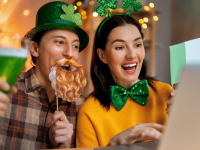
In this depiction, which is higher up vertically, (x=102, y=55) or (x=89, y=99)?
(x=102, y=55)

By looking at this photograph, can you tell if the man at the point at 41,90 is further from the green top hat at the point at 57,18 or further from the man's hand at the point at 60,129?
the man's hand at the point at 60,129

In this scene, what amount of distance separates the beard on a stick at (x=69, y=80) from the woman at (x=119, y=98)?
0.38 ft

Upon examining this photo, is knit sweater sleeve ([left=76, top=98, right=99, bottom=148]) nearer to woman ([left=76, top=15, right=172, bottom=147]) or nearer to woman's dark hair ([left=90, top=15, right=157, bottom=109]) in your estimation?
woman ([left=76, top=15, right=172, bottom=147])

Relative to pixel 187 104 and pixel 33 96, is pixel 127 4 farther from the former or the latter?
pixel 187 104

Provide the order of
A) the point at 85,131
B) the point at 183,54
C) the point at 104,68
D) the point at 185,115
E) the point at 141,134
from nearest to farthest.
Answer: the point at 185,115, the point at 141,134, the point at 183,54, the point at 85,131, the point at 104,68

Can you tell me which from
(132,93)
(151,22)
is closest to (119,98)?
(132,93)

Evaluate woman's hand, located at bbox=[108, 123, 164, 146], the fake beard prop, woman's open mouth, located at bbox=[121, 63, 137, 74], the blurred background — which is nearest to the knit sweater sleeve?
the fake beard prop

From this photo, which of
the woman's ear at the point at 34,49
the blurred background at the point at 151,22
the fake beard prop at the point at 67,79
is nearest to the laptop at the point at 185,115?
the fake beard prop at the point at 67,79

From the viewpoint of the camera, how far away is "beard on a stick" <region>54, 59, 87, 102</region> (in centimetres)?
124

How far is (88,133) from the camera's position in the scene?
4.15 feet

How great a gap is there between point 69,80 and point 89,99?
0.62ft

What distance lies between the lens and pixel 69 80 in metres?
Result: 1.31

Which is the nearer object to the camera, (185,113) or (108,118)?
(185,113)

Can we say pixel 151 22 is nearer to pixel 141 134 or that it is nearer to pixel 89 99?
pixel 89 99
